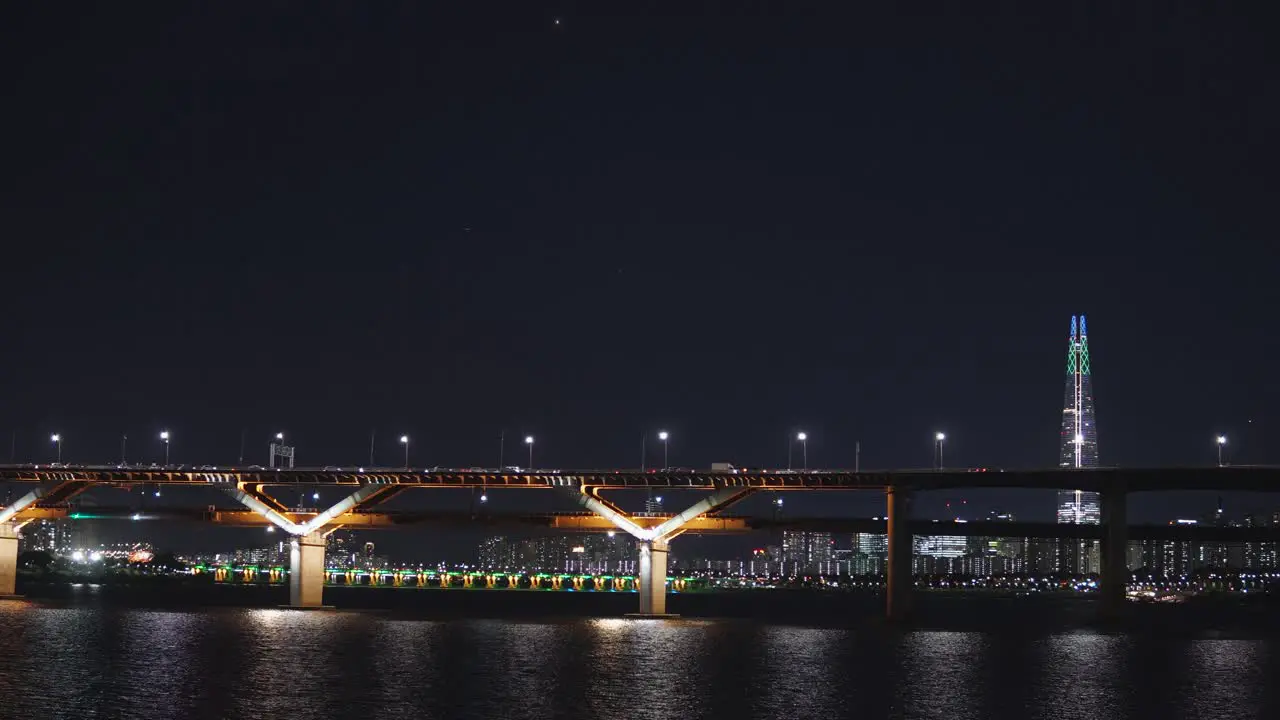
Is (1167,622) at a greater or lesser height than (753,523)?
lesser

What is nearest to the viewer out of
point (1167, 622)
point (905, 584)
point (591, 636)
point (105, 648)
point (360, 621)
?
point (105, 648)

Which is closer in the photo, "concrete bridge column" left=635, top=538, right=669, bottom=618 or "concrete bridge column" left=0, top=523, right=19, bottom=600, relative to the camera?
"concrete bridge column" left=635, top=538, right=669, bottom=618

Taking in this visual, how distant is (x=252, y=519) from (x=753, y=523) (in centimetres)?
4963

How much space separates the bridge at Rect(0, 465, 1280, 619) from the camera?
438 feet

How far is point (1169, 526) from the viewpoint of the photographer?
191500 mm

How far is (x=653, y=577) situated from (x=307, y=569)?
31664mm

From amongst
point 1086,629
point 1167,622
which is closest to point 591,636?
point 1086,629

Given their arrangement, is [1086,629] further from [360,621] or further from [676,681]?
[676,681]

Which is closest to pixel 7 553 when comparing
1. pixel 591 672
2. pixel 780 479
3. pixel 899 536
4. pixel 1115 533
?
pixel 780 479

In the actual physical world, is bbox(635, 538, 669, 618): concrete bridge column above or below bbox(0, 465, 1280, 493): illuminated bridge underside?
below

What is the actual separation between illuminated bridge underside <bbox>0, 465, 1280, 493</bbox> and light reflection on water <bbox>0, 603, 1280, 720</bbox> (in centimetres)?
1484

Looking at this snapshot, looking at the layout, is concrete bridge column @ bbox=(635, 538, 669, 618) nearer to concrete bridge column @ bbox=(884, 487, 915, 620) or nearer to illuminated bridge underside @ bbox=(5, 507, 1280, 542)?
illuminated bridge underside @ bbox=(5, 507, 1280, 542)

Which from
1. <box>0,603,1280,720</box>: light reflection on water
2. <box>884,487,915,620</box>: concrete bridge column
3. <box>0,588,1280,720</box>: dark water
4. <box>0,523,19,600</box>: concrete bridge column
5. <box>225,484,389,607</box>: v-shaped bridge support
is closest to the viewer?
<box>0,603,1280,720</box>: light reflection on water

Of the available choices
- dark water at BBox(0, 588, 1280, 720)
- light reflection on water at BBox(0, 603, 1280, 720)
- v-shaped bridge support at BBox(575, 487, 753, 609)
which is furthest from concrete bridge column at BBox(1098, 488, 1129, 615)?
v-shaped bridge support at BBox(575, 487, 753, 609)
